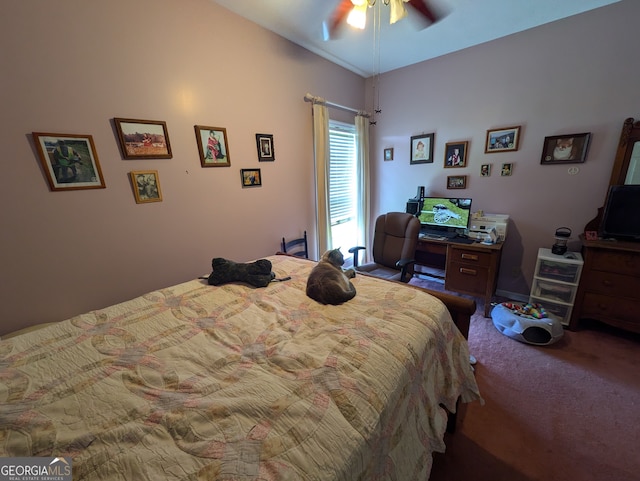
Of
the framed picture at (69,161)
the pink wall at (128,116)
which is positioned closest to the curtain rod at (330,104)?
the pink wall at (128,116)

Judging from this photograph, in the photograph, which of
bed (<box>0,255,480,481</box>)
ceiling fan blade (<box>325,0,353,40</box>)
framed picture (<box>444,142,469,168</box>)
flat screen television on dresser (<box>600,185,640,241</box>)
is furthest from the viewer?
framed picture (<box>444,142,469,168</box>)

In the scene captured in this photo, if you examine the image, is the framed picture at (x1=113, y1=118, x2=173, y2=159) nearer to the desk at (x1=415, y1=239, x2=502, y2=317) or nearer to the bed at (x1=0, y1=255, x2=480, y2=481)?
the bed at (x1=0, y1=255, x2=480, y2=481)

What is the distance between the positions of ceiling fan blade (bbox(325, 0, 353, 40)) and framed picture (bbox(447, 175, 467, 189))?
203 cm

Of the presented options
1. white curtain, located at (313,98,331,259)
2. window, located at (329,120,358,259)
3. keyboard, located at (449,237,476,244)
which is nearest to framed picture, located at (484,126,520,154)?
keyboard, located at (449,237,476,244)

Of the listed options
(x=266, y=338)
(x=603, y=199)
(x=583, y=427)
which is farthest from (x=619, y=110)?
(x=266, y=338)

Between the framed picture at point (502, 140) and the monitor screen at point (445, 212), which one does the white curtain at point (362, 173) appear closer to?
the monitor screen at point (445, 212)

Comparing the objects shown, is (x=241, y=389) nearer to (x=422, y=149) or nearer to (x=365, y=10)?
(x=365, y=10)

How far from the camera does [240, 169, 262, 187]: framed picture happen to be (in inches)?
88.2

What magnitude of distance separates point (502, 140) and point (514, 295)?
1.73m

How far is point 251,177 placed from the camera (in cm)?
229

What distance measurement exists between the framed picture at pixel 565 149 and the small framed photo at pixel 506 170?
25 cm

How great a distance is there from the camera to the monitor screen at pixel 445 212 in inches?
108

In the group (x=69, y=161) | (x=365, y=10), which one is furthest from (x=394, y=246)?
(x=69, y=161)

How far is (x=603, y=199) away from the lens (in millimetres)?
2248
